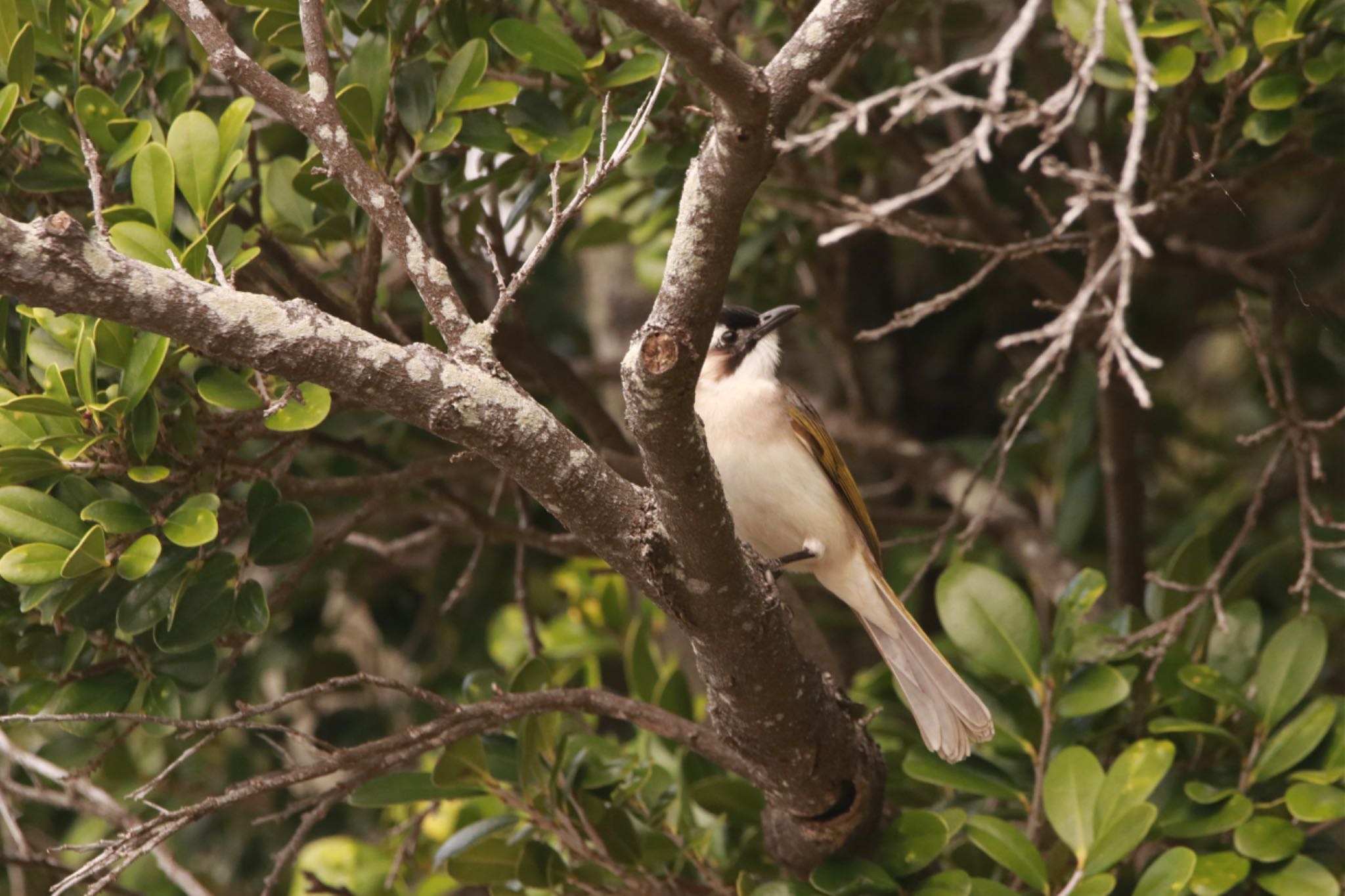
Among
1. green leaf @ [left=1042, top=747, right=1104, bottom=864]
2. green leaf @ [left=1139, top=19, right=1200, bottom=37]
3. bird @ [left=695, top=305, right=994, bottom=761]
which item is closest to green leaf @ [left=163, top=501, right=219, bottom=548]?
bird @ [left=695, top=305, right=994, bottom=761]

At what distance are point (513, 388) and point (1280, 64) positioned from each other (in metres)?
2.02

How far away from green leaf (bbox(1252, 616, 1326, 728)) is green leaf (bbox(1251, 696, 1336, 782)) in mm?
57

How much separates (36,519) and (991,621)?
6.69ft

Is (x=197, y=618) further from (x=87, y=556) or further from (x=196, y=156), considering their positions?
(x=196, y=156)

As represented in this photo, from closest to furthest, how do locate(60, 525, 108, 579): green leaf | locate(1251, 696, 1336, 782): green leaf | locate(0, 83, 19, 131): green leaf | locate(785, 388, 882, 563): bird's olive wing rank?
locate(60, 525, 108, 579): green leaf, locate(0, 83, 19, 131): green leaf, locate(1251, 696, 1336, 782): green leaf, locate(785, 388, 882, 563): bird's olive wing

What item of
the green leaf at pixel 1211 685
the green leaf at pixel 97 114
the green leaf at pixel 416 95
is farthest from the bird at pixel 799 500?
the green leaf at pixel 97 114

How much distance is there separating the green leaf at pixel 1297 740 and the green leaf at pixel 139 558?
233cm

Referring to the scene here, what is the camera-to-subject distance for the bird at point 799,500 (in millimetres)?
3463

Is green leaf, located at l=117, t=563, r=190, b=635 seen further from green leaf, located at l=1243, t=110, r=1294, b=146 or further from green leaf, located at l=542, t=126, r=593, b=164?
green leaf, located at l=1243, t=110, r=1294, b=146

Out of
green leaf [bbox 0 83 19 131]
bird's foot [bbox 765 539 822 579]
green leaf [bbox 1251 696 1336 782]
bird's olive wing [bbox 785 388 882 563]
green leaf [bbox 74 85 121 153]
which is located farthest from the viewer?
bird's olive wing [bbox 785 388 882 563]

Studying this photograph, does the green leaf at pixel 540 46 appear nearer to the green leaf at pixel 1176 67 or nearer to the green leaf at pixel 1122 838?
the green leaf at pixel 1176 67

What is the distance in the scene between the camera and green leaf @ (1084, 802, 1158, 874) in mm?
2688

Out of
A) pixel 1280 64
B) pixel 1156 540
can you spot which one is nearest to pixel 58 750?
pixel 1280 64

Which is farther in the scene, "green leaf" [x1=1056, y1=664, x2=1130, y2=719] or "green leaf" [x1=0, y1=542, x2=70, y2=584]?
"green leaf" [x1=1056, y1=664, x2=1130, y2=719]
